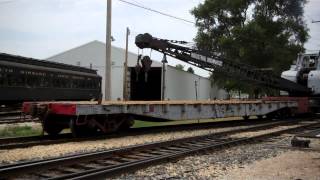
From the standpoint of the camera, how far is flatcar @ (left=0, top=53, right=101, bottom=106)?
26.0m

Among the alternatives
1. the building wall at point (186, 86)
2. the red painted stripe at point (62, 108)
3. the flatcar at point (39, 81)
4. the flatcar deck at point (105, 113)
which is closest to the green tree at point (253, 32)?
the building wall at point (186, 86)

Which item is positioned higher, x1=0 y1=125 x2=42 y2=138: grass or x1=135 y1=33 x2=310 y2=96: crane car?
x1=135 y1=33 x2=310 y2=96: crane car

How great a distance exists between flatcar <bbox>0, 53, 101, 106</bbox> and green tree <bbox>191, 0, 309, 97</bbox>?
1912 cm

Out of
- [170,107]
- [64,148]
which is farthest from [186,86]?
[64,148]

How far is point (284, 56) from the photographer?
49.0 meters

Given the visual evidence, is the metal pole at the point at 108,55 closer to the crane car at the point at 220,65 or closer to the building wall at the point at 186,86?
the crane car at the point at 220,65

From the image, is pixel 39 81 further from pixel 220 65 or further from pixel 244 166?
pixel 244 166

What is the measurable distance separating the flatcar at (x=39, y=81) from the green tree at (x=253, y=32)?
19.1 m

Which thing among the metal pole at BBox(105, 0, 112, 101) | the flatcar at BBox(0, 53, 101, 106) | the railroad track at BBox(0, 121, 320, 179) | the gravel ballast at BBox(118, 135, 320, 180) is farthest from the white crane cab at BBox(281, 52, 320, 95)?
the railroad track at BBox(0, 121, 320, 179)

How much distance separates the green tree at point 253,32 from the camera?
49.1m

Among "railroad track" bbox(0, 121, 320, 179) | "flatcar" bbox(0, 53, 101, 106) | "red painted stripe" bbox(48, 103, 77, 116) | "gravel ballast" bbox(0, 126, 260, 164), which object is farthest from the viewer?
"flatcar" bbox(0, 53, 101, 106)

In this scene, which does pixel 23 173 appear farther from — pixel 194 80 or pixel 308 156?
pixel 194 80

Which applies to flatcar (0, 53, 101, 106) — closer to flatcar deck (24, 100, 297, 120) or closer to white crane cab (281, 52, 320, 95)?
flatcar deck (24, 100, 297, 120)

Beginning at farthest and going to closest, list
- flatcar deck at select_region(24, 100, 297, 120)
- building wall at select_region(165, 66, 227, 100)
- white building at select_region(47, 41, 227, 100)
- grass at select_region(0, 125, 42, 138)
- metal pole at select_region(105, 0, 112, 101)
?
building wall at select_region(165, 66, 227, 100)
white building at select_region(47, 41, 227, 100)
metal pole at select_region(105, 0, 112, 101)
grass at select_region(0, 125, 42, 138)
flatcar deck at select_region(24, 100, 297, 120)
